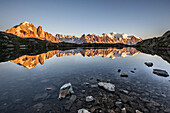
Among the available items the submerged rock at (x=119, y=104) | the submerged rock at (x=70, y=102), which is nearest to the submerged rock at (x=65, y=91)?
the submerged rock at (x=70, y=102)

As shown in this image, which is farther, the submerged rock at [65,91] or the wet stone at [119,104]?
the submerged rock at [65,91]

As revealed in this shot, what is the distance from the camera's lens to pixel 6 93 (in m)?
8.48

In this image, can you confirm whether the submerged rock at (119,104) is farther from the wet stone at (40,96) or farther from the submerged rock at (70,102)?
the wet stone at (40,96)

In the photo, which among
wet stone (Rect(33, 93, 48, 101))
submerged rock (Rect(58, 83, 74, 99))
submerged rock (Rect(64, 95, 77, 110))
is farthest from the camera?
submerged rock (Rect(58, 83, 74, 99))

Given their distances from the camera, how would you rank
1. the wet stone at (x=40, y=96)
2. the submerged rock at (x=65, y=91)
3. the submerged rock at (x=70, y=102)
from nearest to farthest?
the submerged rock at (x=70, y=102), the wet stone at (x=40, y=96), the submerged rock at (x=65, y=91)

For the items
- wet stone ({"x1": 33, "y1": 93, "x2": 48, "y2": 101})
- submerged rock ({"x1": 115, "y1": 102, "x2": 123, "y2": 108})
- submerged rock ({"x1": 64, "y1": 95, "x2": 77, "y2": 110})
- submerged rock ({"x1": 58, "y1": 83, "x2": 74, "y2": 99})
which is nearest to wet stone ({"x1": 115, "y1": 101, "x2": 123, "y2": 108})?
submerged rock ({"x1": 115, "y1": 102, "x2": 123, "y2": 108})

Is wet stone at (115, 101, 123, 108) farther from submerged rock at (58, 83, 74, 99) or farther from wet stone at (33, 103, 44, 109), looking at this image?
wet stone at (33, 103, 44, 109)

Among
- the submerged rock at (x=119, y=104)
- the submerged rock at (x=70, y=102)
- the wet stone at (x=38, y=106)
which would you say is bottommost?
the wet stone at (x=38, y=106)

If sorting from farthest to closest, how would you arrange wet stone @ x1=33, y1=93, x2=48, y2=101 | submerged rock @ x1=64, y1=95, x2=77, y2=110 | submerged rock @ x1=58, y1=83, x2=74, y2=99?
1. submerged rock @ x1=58, y1=83, x2=74, y2=99
2. wet stone @ x1=33, y1=93, x2=48, y2=101
3. submerged rock @ x1=64, y1=95, x2=77, y2=110

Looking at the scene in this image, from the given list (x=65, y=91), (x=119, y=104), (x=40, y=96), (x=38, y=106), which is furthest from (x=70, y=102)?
(x=119, y=104)

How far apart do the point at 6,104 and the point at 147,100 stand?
1278cm

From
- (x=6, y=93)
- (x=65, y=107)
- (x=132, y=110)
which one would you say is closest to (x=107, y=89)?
(x=132, y=110)

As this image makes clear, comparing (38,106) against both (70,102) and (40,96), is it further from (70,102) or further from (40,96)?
(70,102)

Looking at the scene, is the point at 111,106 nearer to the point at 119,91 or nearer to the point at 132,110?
the point at 132,110
